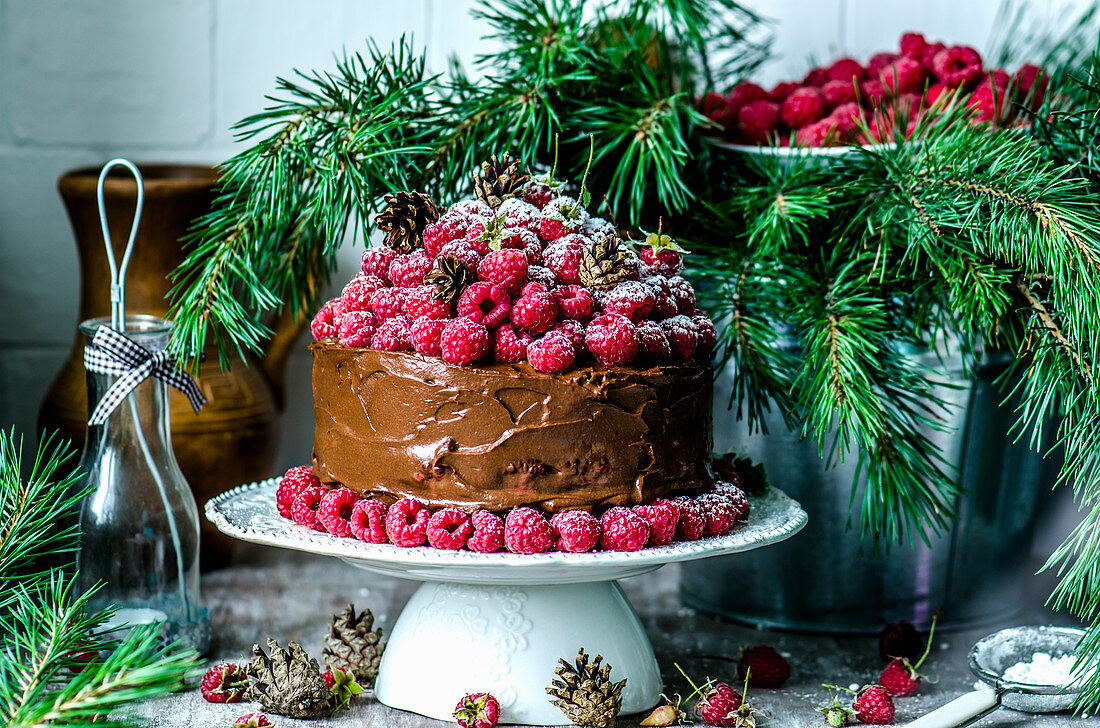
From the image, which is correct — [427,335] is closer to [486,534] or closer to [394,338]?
[394,338]

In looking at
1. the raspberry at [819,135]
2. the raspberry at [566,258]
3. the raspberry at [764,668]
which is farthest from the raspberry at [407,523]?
the raspberry at [819,135]

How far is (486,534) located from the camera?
81cm

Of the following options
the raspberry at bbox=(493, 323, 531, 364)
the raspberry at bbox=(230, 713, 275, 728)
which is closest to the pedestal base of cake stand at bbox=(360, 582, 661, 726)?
the raspberry at bbox=(230, 713, 275, 728)

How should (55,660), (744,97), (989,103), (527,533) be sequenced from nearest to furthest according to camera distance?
(55,660) → (527,533) → (989,103) → (744,97)

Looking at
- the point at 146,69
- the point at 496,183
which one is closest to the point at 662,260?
the point at 496,183

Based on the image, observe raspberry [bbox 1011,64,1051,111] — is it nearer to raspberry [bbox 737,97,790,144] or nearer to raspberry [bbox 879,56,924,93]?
raspberry [bbox 879,56,924,93]

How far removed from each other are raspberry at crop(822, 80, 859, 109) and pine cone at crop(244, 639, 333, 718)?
2.46 feet

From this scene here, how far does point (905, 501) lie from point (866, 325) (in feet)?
0.53

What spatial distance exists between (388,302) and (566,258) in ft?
0.48

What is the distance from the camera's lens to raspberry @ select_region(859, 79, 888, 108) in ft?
3.63

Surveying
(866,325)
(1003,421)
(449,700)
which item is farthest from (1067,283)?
(449,700)

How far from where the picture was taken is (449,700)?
35.5 inches

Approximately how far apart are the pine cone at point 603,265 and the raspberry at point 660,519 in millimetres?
175

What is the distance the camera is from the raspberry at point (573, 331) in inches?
32.6
